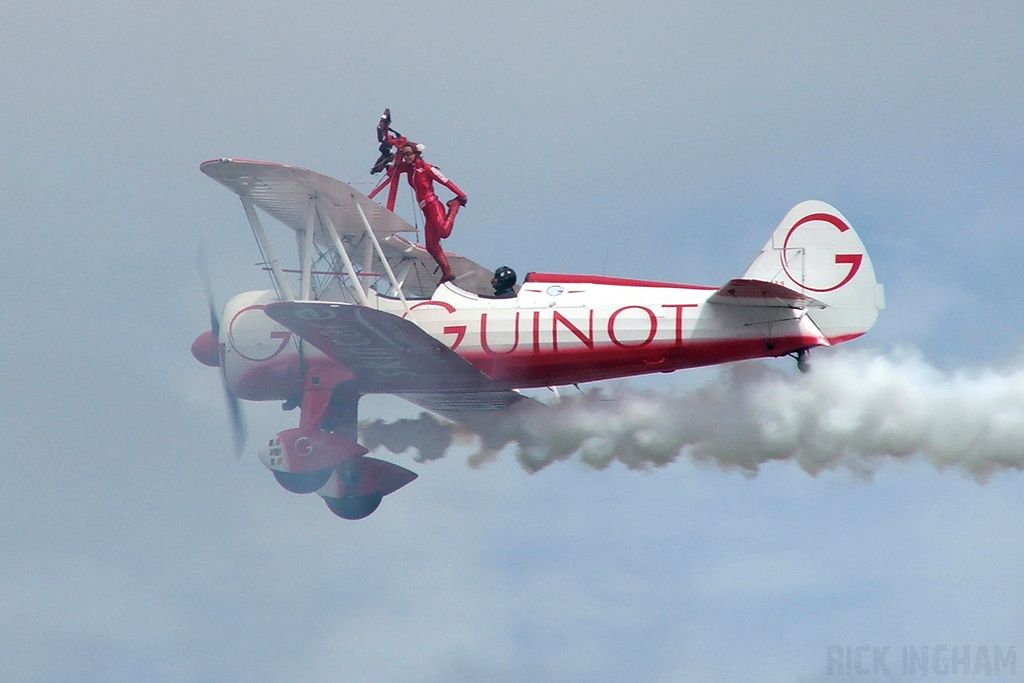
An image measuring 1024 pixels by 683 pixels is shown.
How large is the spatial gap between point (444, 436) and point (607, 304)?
444 centimetres

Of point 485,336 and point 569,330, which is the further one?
point 485,336

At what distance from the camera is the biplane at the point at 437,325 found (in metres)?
22.0

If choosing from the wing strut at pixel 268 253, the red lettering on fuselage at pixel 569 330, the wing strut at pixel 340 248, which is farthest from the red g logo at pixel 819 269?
the wing strut at pixel 268 253

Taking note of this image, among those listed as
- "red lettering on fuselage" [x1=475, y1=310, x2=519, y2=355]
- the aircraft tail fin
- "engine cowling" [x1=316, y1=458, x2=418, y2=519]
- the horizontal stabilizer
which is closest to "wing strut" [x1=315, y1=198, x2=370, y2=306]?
"red lettering on fuselage" [x1=475, y1=310, x2=519, y2=355]

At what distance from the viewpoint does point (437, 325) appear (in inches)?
918

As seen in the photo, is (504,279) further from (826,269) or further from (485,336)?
(826,269)

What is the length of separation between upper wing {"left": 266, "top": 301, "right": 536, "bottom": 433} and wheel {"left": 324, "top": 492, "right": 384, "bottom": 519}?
5.17 ft

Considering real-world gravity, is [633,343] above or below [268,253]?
below

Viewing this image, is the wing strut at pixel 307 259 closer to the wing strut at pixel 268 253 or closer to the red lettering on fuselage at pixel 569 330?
the wing strut at pixel 268 253

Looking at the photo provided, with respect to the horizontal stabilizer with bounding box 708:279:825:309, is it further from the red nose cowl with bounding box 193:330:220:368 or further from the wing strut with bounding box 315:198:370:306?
the red nose cowl with bounding box 193:330:220:368

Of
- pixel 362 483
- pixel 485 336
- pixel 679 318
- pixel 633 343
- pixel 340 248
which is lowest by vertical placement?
pixel 362 483

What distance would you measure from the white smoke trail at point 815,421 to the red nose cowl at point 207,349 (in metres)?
5.23

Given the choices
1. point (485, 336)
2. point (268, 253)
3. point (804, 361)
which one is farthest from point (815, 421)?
point (268, 253)

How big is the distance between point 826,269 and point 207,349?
922 centimetres
